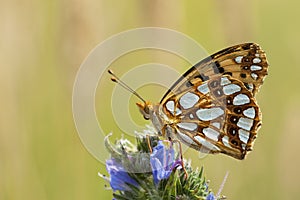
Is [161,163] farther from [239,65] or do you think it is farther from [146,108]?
[239,65]

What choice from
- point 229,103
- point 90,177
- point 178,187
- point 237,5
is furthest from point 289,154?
point 178,187

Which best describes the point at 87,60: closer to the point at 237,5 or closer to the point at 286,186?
the point at 237,5

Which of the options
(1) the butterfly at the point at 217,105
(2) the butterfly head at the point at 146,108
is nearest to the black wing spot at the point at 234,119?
(1) the butterfly at the point at 217,105

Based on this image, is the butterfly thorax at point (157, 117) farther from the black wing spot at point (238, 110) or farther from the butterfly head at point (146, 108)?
the black wing spot at point (238, 110)

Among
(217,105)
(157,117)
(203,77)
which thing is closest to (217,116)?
(217,105)

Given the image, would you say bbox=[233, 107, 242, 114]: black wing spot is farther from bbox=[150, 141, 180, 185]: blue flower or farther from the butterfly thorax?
bbox=[150, 141, 180, 185]: blue flower

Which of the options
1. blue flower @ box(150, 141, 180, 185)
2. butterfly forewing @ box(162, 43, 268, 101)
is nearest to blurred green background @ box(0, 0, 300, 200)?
butterfly forewing @ box(162, 43, 268, 101)
